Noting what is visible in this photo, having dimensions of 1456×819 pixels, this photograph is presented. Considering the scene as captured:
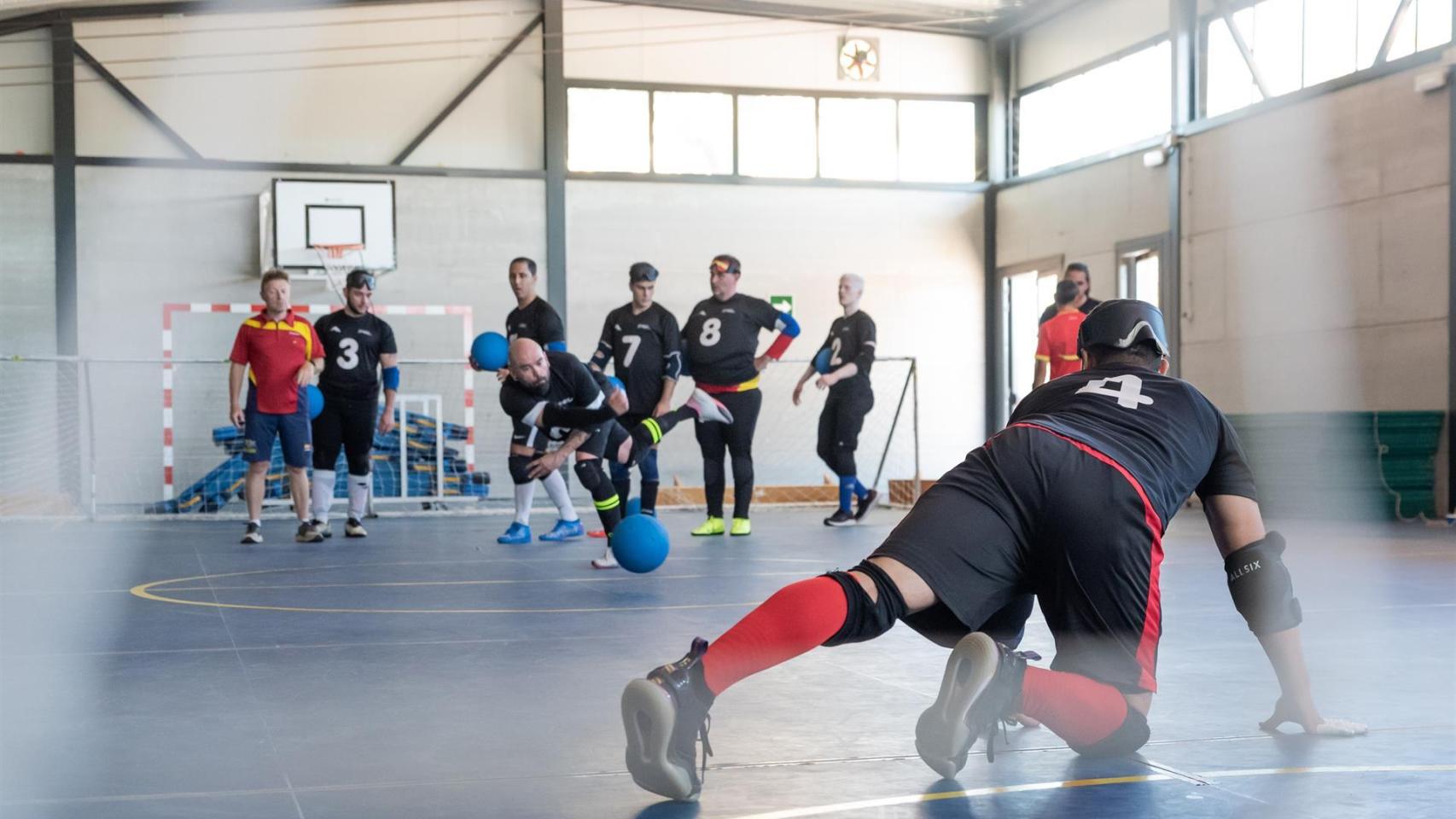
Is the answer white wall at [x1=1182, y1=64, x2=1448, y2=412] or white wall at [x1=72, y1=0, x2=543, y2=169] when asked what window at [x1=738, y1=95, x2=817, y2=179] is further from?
white wall at [x1=1182, y1=64, x2=1448, y2=412]

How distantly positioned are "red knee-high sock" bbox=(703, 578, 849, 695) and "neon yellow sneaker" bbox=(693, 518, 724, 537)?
779 centimetres

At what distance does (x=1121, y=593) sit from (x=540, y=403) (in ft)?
16.8

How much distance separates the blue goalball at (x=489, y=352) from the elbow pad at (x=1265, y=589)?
22.0ft

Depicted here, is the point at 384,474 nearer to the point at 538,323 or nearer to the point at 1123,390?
the point at 538,323

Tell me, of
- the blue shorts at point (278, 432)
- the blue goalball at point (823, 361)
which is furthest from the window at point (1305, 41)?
the blue shorts at point (278, 432)

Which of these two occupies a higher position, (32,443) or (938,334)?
(938,334)

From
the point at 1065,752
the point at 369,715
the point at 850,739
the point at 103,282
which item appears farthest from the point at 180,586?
the point at 103,282

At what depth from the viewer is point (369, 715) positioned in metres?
3.81

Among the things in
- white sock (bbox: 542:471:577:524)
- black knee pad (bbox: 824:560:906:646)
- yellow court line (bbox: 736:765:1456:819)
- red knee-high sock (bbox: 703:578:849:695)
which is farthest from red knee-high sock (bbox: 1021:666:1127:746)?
white sock (bbox: 542:471:577:524)

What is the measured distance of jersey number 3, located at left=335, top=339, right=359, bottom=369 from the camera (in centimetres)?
1039

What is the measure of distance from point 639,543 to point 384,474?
27.4 feet

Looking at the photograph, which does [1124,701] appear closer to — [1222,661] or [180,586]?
[1222,661]

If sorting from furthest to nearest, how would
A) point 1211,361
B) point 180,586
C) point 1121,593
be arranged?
point 1211,361 < point 180,586 < point 1121,593

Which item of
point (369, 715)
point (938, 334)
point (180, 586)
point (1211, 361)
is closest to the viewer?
point (369, 715)
